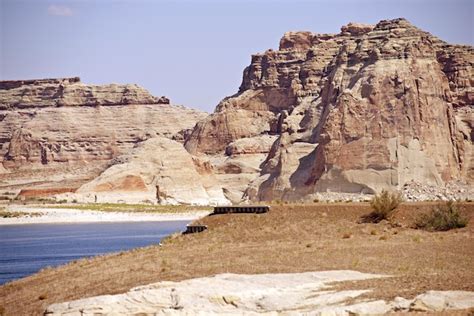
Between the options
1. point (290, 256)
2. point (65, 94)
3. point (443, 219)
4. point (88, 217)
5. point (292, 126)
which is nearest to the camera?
point (290, 256)

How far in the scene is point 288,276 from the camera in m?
26.9

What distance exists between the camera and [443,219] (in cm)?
3666

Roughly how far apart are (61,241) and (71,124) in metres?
106

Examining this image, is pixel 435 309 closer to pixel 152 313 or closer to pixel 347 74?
pixel 152 313

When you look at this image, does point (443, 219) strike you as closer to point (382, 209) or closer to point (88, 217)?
point (382, 209)

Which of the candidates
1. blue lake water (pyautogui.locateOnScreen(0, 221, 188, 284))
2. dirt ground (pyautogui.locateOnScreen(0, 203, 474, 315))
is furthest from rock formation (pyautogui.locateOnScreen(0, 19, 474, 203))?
dirt ground (pyautogui.locateOnScreen(0, 203, 474, 315))

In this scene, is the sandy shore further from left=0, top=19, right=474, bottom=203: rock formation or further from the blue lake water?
left=0, top=19, right=474, bottom=203: rock formation

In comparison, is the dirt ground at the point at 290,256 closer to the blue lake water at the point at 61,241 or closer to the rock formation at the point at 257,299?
the rock formation at the point at 257,299

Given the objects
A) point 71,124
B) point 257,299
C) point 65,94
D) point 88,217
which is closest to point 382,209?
point 257,299

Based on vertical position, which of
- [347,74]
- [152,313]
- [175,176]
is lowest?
[152,313]

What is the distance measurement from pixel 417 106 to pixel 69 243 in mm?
35894

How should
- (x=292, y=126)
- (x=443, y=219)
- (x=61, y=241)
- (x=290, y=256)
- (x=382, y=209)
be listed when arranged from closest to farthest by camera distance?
(x=290, y=256) < (x=443, y=219) < (x=382, y=209) < (x=61, y=241) < (x=292, y=126)

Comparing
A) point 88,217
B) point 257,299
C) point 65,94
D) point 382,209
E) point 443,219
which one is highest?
point 65,94

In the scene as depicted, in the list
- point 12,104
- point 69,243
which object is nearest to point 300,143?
point 69,243
